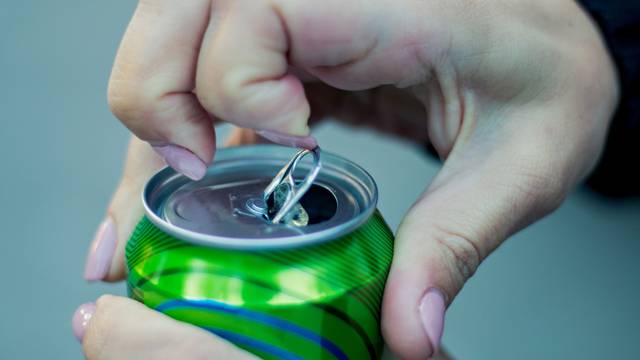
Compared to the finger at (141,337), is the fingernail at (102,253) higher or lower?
lower

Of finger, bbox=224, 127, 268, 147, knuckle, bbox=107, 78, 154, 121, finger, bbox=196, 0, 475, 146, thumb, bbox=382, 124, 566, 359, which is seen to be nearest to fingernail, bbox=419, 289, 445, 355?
thumb, bbox=382, 124, 566, 359

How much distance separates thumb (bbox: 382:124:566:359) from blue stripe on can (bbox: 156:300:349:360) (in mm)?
83

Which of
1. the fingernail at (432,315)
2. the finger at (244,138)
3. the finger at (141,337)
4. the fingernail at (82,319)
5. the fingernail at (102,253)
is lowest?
the finger at (244,138)

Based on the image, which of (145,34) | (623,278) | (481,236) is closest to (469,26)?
(481,236)

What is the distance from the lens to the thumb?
0.74 meters

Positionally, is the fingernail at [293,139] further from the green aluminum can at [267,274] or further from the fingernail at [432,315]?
the fingernail at [432,315]

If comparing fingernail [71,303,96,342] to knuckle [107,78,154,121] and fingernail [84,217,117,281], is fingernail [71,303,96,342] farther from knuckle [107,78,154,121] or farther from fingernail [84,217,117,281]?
knuckle [107,78,154,121]

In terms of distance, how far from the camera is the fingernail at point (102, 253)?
982 mm

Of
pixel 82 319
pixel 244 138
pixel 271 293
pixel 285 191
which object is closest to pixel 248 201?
pixel 285 191

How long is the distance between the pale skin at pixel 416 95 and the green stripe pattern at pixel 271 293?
0.03m

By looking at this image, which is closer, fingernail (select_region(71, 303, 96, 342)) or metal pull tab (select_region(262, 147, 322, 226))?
metal pull tab (select_region(262, 147, 322, 226))

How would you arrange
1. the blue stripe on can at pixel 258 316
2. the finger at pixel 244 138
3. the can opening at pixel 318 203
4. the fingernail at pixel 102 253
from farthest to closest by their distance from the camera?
1. the finger at pixel 244 138
2. the fingernail at pixel 102 253
3. the can opening at pixel 318 203
4. the blue stripe on can at pixel 258 316

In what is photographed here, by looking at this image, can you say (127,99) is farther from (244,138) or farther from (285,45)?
(244,138)

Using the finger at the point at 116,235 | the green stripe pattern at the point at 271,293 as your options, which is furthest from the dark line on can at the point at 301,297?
the finger at the point at 116,235
